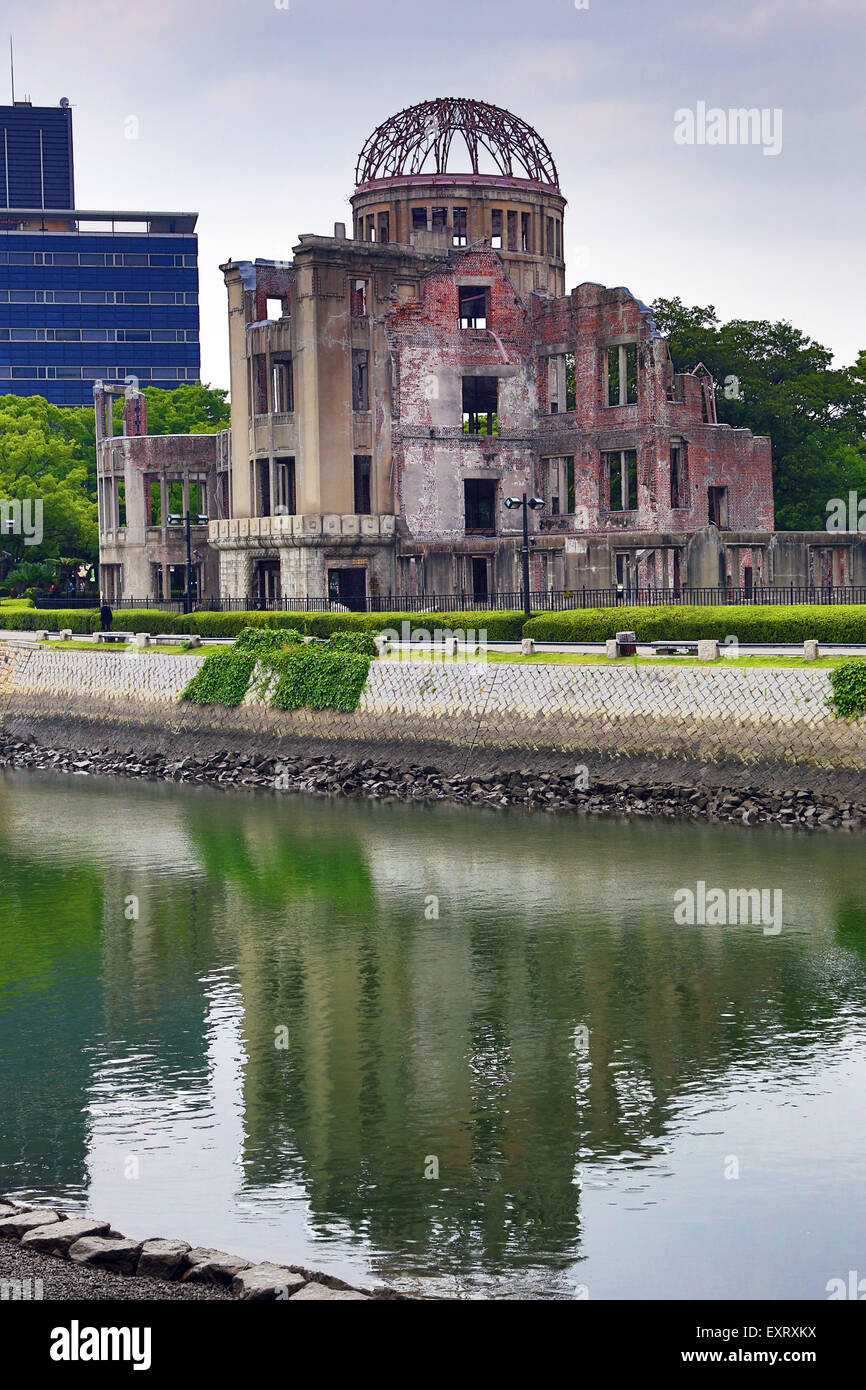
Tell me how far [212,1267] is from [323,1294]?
1.00 meters

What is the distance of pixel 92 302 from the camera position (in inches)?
7106

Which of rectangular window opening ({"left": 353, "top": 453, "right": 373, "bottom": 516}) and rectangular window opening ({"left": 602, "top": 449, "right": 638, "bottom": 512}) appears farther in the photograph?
rectangular window opening ({"left": 353, "top": 453, "right": 373, "bottom": 516})

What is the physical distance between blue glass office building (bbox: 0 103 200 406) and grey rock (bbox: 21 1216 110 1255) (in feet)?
553

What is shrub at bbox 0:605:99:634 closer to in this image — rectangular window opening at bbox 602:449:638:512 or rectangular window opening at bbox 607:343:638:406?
rectangular window opening at bbox 602:449:638:512

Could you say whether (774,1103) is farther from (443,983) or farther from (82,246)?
(82,246)

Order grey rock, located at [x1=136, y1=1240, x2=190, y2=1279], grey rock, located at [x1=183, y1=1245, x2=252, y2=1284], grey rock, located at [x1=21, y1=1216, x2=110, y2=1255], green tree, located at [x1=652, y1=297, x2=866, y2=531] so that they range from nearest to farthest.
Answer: grey rock, located at [x1=183, y1=1245, x2=252, y2=1284], grey rock, located at [x1=136, y1=1240, x2=190, y2=1279], grey rock, located at [x1=21, y1=1216, x2=110, y2=1255], green tree, located at [x1=652, y1=297, x2=866, y2=531]

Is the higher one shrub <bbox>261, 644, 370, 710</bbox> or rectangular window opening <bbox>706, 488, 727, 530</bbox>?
rectangular window opening <bbox>706, 488, 727, 530</bbox>

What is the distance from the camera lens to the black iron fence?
51.4m

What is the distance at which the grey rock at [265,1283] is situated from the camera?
12562mm

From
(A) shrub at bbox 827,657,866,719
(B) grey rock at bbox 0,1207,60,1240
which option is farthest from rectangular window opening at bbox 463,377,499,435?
(B) grey rock at bbox 0,1207,60,1240

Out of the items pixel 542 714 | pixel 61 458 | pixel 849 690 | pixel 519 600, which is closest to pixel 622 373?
pixel 519 600

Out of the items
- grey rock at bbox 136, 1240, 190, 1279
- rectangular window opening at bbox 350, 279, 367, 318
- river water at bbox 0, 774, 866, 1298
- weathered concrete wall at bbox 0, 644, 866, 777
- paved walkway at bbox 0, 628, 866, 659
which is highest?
rectangular window opening at bbox 350, 279, 367, 318

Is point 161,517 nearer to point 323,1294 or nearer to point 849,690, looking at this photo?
point 849,690

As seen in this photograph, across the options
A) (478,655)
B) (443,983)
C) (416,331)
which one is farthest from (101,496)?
(443,983)
